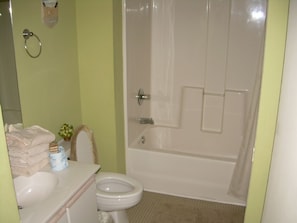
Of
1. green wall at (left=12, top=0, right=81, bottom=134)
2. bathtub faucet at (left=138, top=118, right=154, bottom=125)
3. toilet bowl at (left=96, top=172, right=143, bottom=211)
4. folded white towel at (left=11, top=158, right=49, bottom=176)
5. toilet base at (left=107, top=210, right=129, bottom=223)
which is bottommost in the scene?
toilet base at (left=107, top=210, right=129, bottom=223)

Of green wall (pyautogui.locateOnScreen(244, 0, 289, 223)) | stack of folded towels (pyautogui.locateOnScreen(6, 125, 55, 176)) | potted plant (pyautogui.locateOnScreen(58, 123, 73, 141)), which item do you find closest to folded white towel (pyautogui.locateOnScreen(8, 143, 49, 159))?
stack of folded towels (pyautogui.locateOnScreen(6, 125, 55, 176))

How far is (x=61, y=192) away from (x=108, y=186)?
867 millimetres

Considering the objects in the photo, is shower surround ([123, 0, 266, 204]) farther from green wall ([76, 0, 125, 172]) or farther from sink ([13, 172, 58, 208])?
sink ([13, 172, 58, 208])

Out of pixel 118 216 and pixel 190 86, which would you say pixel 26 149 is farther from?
pixel 190 86

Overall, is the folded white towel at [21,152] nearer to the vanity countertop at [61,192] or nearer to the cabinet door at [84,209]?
the vanity countertop at [61,192]

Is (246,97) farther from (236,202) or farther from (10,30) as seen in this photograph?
(10,30)

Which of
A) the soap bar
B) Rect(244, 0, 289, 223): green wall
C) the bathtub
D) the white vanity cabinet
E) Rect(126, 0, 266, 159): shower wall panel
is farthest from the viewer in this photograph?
Rect(126, 0, 266, 159): shower wall panel

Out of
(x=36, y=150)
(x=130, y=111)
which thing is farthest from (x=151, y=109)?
(x=36, y=150)

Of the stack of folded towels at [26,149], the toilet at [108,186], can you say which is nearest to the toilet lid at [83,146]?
the toilet at [108,186]

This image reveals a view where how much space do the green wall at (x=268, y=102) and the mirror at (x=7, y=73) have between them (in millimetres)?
1357

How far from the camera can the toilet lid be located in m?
2.04

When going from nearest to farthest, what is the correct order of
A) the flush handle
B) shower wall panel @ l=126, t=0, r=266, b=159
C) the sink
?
1. the sink
2. shower wall panel @ l=126, t=0, r=266, b=159
3. the flush handle

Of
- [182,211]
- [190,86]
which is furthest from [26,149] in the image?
[190,86]

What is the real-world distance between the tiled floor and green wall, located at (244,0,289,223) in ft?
3.33
